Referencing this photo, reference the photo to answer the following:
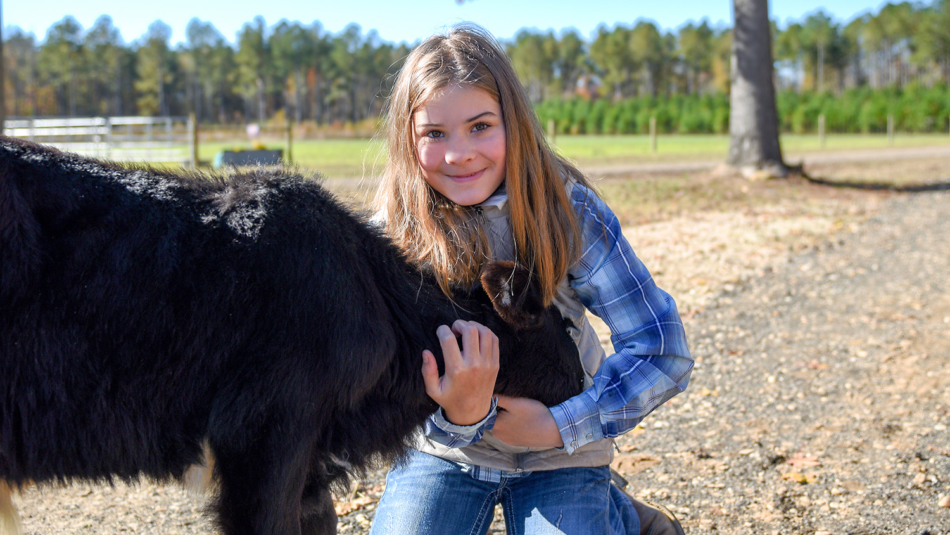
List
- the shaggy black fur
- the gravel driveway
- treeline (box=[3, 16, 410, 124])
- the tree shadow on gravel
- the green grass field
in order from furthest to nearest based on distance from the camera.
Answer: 1. treeline (box=[3, 16, 410, 124])
2. the green grass field
3. the tree shadow on gravel
4. the gravel driveway
5. the shaggy black fur

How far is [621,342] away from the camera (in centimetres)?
267

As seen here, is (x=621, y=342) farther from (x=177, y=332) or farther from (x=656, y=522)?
(x=177, y=332)

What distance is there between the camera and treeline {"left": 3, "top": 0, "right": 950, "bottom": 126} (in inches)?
4144

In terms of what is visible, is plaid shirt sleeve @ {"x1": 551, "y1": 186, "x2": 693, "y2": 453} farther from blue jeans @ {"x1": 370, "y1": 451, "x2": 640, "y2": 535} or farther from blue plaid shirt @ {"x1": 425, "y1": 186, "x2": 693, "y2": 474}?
blue jeans @ {"x1": 370, "y1": 451, "x2": 640, "y2": 535}

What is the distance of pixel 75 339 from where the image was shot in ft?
6.57

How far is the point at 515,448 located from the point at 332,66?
11992 centimetres

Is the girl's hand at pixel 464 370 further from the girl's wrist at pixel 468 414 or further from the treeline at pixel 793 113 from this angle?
the treeline at pixel 793 113

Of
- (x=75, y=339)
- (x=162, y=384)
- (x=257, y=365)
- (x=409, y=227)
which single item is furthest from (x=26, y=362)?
(x=409, y=227)

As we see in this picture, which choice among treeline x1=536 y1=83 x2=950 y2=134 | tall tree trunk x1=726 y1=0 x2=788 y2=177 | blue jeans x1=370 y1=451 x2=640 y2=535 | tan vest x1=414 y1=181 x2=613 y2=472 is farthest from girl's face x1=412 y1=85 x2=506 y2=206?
treeline x1=536 y1=83 x2=950 y2=134

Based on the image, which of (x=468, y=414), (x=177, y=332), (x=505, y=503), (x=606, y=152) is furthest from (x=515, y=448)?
(x=606, y=152)

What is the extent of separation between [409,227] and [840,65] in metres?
125

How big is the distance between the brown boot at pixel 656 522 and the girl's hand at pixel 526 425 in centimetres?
64

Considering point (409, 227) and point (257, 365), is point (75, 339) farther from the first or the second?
point (409, 227)

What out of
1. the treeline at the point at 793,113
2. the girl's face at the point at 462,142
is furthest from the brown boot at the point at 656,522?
the treeline at the point at 793,113
